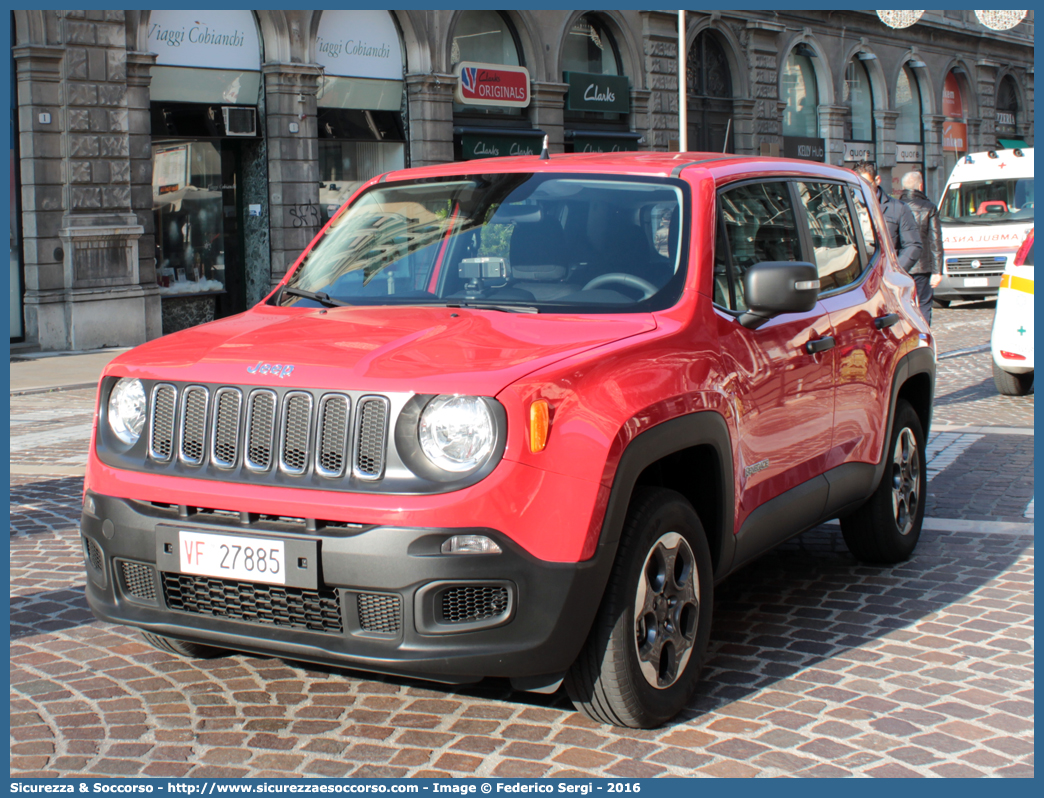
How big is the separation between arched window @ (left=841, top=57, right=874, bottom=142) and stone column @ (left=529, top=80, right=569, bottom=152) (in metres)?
12.5

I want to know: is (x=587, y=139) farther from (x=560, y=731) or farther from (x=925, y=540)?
(x=560, y=731)

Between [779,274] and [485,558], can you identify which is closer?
[485,558]

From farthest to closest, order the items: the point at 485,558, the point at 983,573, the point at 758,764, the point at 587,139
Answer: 1. the point at 587,139
2. the point at 983,573
3. the point at 758,764
4. the point at 485,558

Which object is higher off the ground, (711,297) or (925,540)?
(711,297)

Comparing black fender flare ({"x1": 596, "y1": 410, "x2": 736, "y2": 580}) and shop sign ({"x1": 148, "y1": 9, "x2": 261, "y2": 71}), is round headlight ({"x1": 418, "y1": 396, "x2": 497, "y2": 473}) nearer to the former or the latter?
black fender flare ({"x1": 596, "y1": 410, "x2": 736, "y2": 580})

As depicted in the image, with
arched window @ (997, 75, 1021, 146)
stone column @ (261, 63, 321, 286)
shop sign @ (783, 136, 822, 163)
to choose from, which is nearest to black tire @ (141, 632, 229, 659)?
stone column @ (261, 63, 321, 286)

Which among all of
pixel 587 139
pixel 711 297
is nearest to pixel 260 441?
pixel 711 297

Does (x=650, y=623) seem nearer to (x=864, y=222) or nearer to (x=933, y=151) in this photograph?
(x=864, y=222)

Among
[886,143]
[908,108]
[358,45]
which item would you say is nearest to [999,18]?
[358,45]

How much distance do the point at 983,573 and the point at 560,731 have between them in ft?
8.82

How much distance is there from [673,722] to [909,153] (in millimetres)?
36431

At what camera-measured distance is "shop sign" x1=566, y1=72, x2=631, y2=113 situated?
2519cm

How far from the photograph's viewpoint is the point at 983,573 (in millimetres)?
5555
